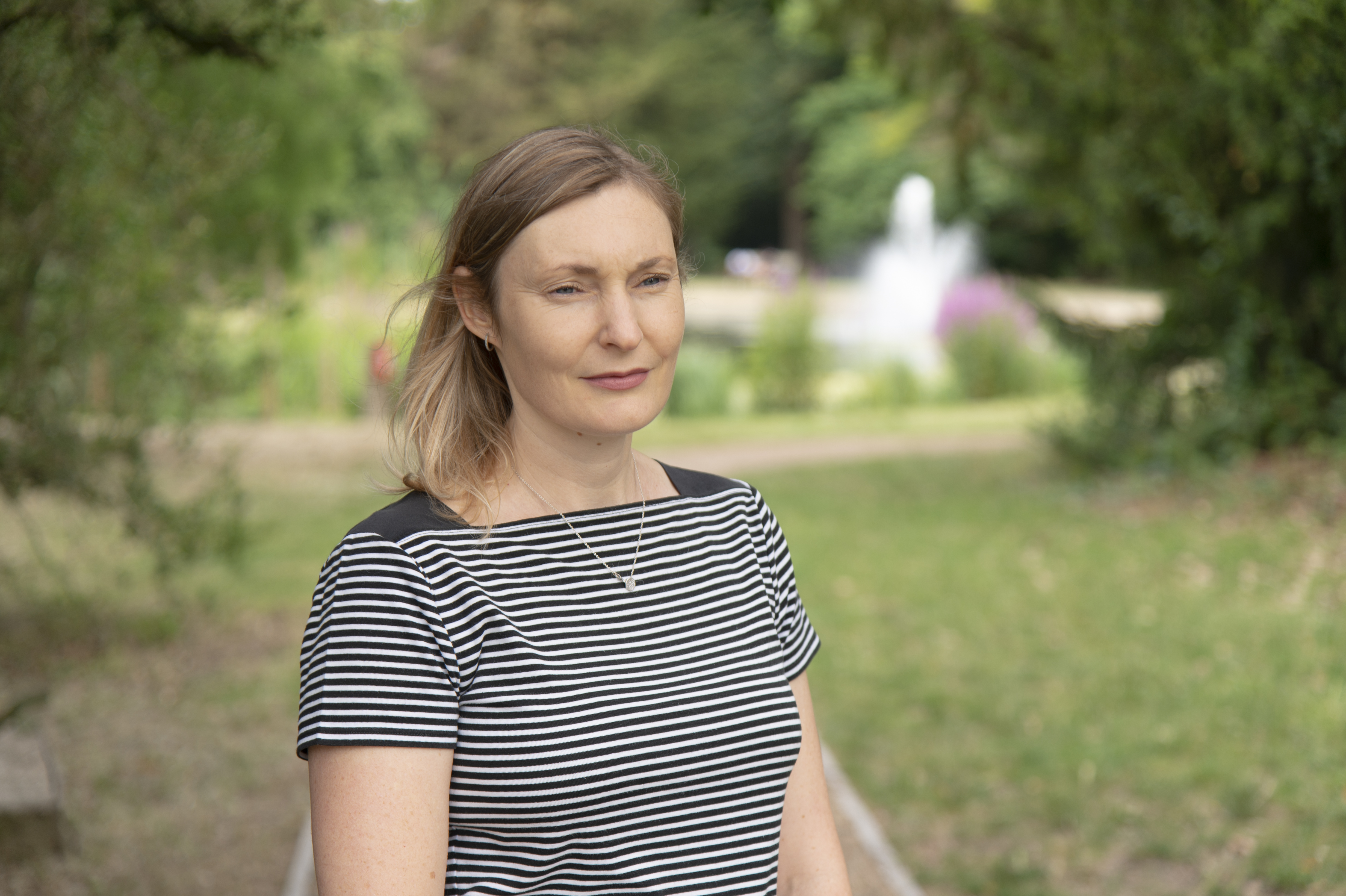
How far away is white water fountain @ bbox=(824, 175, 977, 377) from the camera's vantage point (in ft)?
73.1

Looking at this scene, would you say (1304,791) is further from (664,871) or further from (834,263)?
(834,263)

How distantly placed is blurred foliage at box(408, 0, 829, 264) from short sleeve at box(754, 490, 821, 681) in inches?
1392

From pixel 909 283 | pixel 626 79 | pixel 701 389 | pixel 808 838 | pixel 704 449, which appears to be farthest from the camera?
pixel 626 79

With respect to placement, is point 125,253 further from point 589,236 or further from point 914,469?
point 914,469

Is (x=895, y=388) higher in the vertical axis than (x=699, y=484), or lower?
lower

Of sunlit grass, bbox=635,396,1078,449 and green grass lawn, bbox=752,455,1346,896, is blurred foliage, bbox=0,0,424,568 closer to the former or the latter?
green grass lawn, bbox=752,455,1346,896

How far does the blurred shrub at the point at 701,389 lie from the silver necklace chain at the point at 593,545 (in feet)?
53.6

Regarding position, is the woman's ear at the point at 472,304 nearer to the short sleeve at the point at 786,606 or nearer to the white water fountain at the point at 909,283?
the short sleeve at the point at 786,606

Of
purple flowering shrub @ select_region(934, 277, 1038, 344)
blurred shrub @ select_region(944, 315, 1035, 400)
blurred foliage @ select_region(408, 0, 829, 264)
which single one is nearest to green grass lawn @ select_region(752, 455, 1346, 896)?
blurred shrub @ select_region(944, 315, 1035, 400)

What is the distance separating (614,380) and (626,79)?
42.0m

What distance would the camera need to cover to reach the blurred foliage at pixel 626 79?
4091 cm

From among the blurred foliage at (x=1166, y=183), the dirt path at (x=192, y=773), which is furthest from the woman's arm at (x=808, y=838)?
the blurred foliage at (x=1166, y=183)

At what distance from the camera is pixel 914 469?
12703 mm

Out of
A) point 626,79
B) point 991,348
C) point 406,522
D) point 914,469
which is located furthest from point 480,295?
point 626,79
